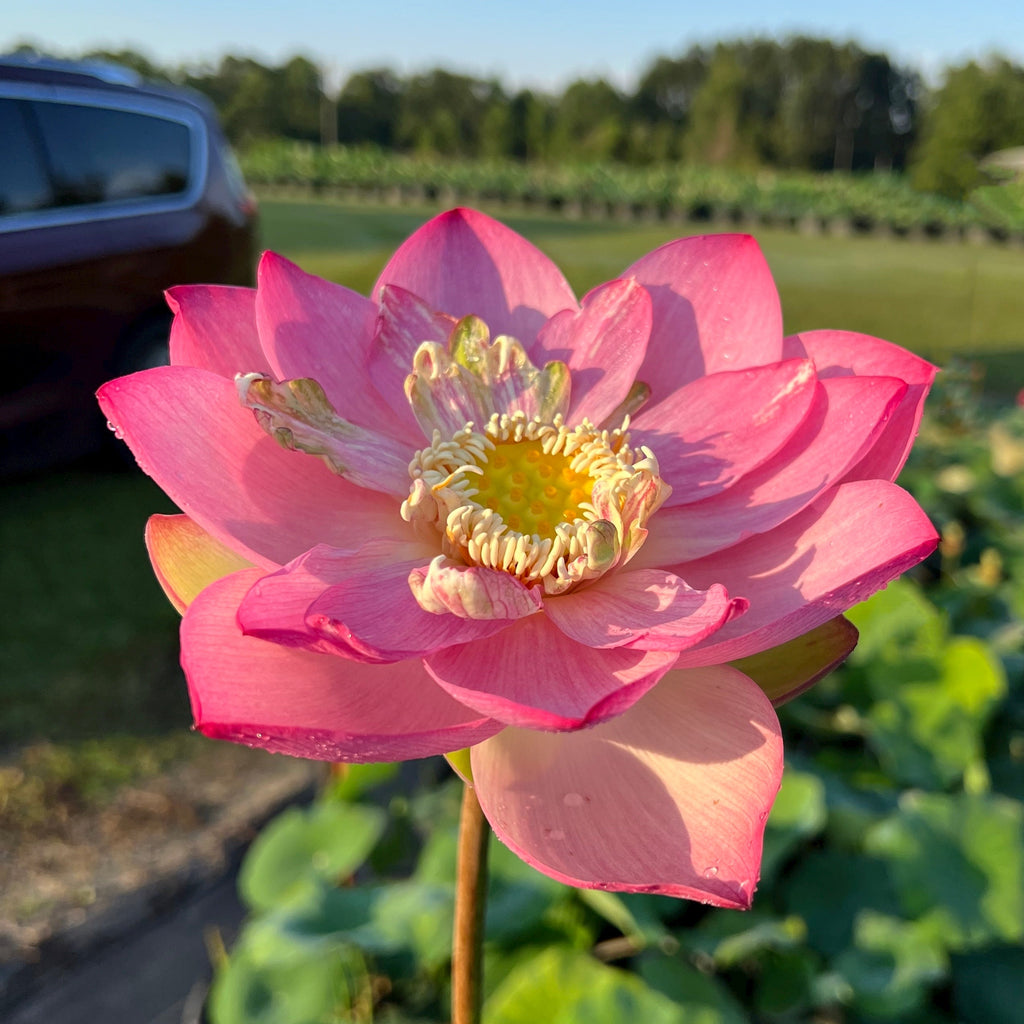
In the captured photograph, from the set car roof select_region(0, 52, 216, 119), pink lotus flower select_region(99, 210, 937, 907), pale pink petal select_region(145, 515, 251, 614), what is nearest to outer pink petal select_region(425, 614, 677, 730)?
pink lotus flower select_region(99, 210, 937, 907)

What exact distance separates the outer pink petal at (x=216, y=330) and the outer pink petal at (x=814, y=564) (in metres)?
0.25

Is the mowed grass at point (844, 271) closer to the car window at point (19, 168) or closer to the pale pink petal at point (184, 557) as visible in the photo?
the car window at point (19, 168)

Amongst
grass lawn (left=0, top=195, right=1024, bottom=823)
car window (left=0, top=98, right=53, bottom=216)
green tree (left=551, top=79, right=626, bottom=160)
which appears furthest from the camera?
green tree (left=551, top=79, right=626, bottom=160)

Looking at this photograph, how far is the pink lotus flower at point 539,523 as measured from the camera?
0.37 metres

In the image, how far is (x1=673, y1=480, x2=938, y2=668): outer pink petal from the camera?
0.36 m

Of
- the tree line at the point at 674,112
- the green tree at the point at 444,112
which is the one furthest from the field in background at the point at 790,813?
the green tree at the point at 444,112

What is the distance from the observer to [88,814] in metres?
1.72

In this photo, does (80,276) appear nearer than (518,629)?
No

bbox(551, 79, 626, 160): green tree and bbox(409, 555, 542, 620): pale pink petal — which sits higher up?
bbox(409, 555, 542, 620): pale pink petal

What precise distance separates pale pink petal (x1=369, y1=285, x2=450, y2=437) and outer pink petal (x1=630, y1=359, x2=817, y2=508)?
13cm

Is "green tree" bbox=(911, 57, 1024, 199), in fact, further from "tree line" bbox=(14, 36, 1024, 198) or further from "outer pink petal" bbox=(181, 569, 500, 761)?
"tree line" bbox=(14, 36, 1024, 198)

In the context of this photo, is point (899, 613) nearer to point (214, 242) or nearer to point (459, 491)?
point (459, 491)

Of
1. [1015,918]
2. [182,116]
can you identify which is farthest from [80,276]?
[1015,918]

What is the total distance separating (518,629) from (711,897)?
15 centimetres
